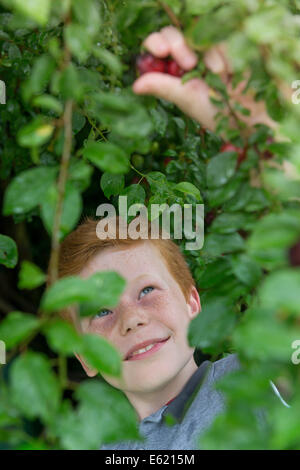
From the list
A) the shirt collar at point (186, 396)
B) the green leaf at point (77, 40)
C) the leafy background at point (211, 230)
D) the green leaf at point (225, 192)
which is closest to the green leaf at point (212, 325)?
the leafy background at point (211, 230)

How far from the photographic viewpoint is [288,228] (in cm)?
53

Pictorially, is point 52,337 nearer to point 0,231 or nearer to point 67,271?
point 67,271

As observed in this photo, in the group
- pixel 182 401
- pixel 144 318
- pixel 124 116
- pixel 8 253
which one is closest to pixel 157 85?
pixel 124 116

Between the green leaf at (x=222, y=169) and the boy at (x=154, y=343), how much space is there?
23.8 inches

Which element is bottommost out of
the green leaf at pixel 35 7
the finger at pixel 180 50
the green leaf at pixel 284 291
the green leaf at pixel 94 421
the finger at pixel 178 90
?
the green leaf at pixel 94 421

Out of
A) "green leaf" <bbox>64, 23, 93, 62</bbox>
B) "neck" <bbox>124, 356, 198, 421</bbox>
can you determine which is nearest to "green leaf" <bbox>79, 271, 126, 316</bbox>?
"green leaf" <bbox>64, 23, 93, 62</bbox>

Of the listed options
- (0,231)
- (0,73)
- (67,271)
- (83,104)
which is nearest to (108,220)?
(67,271)

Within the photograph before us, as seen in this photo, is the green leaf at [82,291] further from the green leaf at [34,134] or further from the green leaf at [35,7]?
the green leaf at [35,7]

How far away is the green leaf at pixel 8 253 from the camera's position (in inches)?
43.9

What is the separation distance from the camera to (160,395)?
1329 mm

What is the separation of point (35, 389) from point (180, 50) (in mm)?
451

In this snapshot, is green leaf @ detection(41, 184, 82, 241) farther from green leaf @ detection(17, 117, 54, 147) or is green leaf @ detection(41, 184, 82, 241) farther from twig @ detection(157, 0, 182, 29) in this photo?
twig @ detection(157, 0, 182, 29)

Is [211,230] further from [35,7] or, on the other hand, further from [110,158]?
[35,7]
